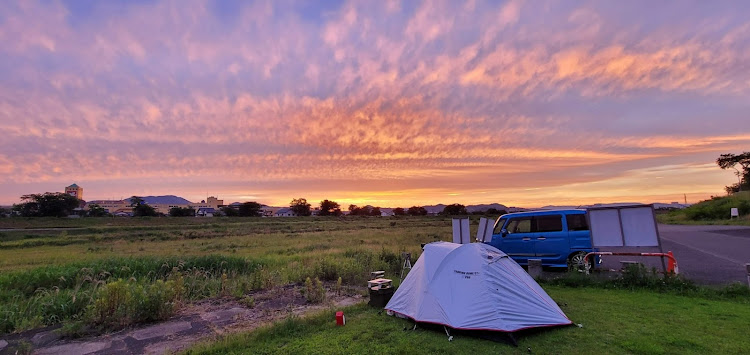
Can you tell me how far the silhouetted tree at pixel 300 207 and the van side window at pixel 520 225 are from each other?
109157mm

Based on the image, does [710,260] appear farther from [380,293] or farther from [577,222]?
[380,293]

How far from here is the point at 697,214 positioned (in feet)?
146

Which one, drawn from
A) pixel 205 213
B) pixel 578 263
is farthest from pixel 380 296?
pixel 205 213

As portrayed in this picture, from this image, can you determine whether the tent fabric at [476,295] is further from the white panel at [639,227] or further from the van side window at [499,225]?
the van side window at [499,225]

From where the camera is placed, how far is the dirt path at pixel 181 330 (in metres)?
6.04

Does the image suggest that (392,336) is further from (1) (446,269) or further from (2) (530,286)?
(2) (530,286)

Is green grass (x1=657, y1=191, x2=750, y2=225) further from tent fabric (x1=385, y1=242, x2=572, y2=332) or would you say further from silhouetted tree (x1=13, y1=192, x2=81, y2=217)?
silhouetted tree (x1=13, y1=192, x2=81, y2=217)

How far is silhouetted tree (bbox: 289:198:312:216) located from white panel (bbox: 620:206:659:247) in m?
112

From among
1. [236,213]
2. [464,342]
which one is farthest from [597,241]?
[236,213]

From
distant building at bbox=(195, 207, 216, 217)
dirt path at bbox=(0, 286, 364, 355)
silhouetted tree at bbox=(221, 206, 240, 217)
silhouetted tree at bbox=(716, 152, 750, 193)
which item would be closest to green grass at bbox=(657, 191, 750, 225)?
silhouetted tree at bbox=(716, 152, 750, 193)

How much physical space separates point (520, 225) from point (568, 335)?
6361 millimetres

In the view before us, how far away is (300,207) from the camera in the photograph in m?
118

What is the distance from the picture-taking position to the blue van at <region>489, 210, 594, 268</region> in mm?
10594

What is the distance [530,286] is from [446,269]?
147 cm
